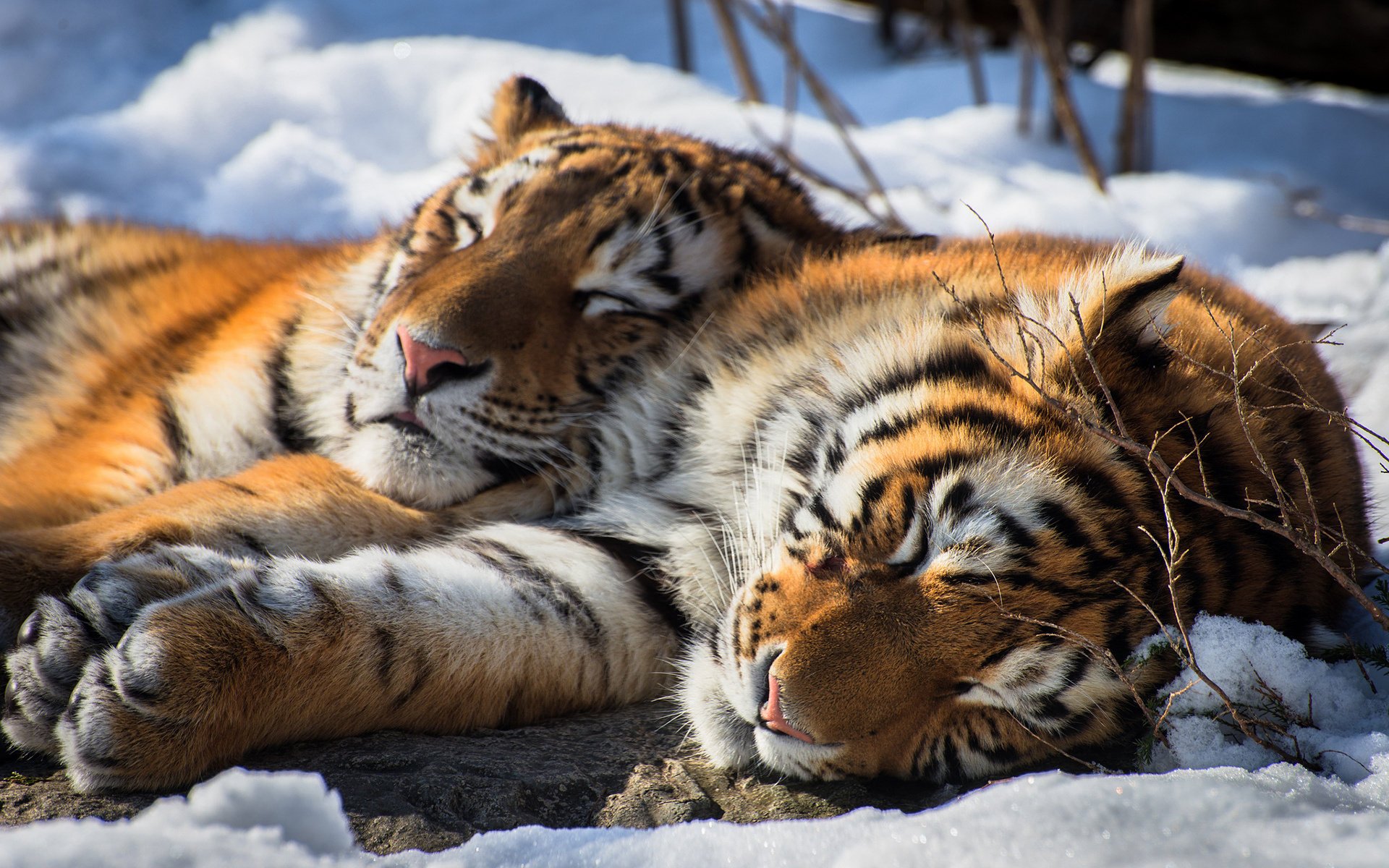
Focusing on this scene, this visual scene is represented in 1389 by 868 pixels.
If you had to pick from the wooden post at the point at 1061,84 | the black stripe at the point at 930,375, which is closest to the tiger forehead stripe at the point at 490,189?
the black stripe at the point at 930,375

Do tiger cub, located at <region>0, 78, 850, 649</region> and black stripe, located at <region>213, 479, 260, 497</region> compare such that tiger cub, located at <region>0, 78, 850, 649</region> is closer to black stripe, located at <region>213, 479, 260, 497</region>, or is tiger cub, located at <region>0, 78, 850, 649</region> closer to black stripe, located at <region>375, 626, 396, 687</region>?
black stripe, located at <region>213, 479, 260, 497</region>

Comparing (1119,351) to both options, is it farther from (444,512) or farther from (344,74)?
(344,74)

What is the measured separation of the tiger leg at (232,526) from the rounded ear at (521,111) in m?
0.94

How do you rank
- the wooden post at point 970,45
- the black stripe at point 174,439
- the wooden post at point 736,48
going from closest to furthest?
the black stripe at point 174,439 → the wooden post at point 736,48 → the wooden post at point 970,45

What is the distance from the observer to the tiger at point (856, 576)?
1390 millimetres

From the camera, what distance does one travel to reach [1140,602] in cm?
140

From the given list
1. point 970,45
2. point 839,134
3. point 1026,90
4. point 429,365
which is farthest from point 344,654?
point 970,45

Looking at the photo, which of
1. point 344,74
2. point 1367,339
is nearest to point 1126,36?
point 1367,339

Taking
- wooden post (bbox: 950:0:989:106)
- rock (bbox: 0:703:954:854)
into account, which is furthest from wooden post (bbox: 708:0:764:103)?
rock (bbox: 0:703:954:854)

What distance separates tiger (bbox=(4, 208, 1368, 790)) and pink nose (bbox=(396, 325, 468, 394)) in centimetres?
28

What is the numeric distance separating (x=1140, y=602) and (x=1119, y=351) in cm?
40

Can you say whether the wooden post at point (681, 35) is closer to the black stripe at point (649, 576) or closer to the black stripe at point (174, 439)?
the black stripe at point (174, 439)

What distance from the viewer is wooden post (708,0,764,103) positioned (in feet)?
13.8

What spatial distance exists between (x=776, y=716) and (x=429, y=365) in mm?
887
